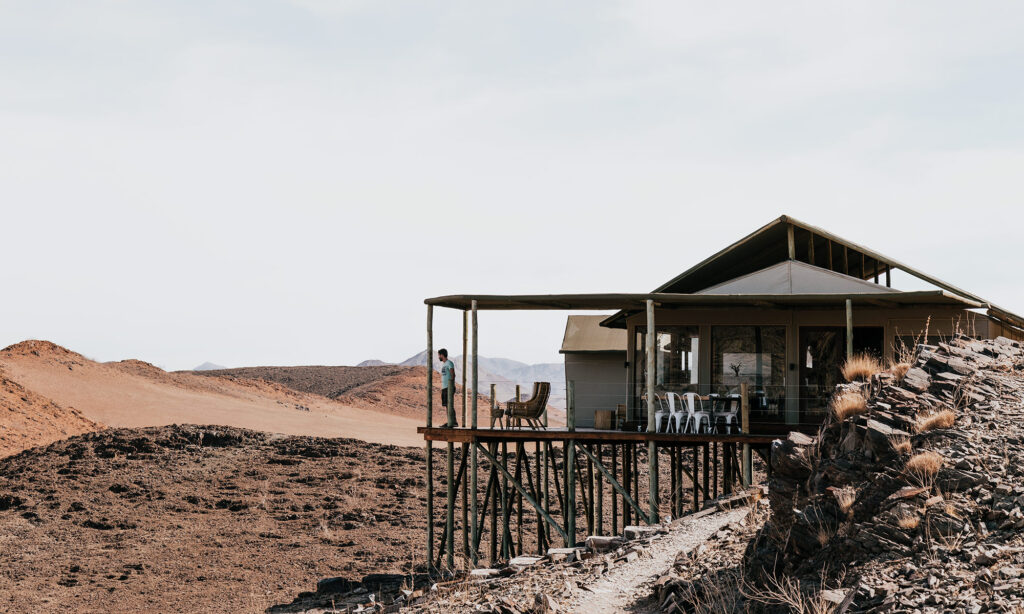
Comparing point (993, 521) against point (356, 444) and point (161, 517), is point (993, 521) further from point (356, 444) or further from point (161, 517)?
point (356, 444)

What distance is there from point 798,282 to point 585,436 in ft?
16.9

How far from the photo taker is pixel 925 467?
7.51 metres

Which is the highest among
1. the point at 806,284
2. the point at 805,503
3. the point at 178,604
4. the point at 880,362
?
the point at 806,284

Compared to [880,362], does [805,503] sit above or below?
below

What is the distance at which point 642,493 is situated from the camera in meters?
29.0

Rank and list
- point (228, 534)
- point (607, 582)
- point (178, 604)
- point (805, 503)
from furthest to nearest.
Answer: point (228, 534) → point (178, 604) → point (607, 582) → point (805, 503)

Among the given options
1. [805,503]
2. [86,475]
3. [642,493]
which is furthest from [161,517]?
[805,503]

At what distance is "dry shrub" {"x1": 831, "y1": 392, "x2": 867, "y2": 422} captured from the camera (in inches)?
337

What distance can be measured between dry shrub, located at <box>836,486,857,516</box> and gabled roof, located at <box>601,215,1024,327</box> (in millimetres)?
10490

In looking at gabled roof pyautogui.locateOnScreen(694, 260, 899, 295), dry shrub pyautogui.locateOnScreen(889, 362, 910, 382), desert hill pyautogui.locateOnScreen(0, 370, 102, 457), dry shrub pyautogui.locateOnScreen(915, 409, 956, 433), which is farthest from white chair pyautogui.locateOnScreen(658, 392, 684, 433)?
desert hill pyautogui.locateOnScreen(0, 370, 102, 457)

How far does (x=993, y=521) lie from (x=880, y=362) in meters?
10.1

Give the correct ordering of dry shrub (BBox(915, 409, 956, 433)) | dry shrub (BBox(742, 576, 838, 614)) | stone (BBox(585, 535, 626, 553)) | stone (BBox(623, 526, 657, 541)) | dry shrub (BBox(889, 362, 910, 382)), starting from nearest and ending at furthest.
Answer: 1. dry shrub (BBox(742, 576, 838, 614))
2. dry shrub (BBox(915, 409, 956, 433))
3. dry shrub (BBox(889, 362, 910, 382))
4. stone (BBox(585, 535, 626, 553))
5. stone (BBox(623, 526, 657, 541))

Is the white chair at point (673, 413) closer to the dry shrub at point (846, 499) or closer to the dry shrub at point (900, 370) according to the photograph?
the dry shrub at point (900, 370)

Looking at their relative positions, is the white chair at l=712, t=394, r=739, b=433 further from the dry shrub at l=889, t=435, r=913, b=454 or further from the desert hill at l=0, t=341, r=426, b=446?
the desert hill at l=0, t=341, r=426, b=446
